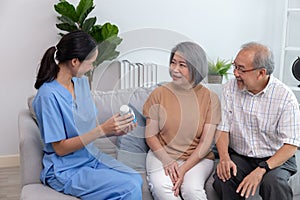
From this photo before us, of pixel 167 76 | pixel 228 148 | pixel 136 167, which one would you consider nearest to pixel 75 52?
pixel 167 76

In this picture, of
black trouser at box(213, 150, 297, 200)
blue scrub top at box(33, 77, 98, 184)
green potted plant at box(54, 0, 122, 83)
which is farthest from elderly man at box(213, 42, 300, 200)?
green potted plant at box(54, 0, 122, 83)

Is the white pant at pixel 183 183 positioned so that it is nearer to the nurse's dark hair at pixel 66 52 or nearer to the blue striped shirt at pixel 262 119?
the blue striped shirt at pixel 262 119

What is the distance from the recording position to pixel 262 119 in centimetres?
194

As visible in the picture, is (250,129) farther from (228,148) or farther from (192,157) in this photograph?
(192,157)

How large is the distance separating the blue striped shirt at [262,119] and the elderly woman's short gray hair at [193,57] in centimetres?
22

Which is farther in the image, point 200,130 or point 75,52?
point 200,130

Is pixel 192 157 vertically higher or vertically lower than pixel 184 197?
higher

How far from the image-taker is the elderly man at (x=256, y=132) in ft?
5.99

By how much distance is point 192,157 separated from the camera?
1.97m

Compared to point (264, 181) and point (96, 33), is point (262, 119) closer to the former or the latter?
point (264, 181)

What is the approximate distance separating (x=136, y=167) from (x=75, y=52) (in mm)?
660

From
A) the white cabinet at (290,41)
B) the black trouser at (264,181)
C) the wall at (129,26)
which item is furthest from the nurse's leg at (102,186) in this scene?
the white cabinet at (290,41)

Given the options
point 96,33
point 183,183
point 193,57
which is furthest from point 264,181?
point 96,33

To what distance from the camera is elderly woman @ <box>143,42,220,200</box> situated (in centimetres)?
186
